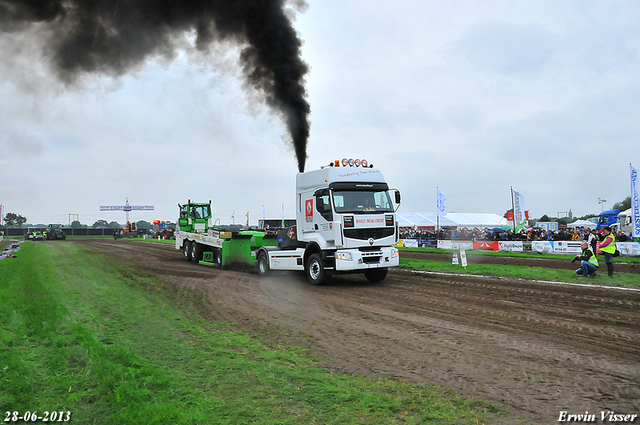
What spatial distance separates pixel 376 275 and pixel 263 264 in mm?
4077

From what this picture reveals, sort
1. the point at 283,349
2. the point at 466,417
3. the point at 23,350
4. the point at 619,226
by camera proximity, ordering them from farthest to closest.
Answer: the point at 619,226 < the point at 283,349 < the point at 23,350 < the point at 466,417

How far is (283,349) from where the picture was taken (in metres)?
5.94

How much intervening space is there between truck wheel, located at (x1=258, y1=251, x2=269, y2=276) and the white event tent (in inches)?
1368

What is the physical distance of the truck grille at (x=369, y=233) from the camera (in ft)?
39.4

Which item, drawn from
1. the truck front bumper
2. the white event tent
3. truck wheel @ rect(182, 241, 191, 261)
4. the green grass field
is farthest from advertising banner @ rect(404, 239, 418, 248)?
the green grass field

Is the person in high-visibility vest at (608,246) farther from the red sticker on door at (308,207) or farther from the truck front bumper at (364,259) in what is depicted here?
the red sticker on door at (308,207)

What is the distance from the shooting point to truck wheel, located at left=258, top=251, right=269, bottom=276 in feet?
49.0

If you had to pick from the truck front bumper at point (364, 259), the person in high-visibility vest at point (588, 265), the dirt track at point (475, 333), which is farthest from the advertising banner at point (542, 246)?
the truck front bumper at point (364, 259)

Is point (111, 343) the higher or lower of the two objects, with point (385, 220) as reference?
lower

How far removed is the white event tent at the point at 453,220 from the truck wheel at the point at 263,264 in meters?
34.7

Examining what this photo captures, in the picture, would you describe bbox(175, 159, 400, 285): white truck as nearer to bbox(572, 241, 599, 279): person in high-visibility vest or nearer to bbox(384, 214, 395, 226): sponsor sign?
bbox(384, 214, 395, 226): sponsor sign

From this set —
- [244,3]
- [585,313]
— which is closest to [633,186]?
[585,313]

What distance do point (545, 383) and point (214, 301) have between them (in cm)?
699

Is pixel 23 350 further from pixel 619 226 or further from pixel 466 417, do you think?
pixel 619 226
